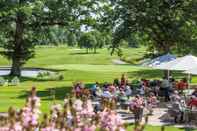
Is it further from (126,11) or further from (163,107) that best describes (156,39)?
(163,107)

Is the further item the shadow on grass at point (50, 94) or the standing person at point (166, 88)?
the shadow on grass at point (50, 94)

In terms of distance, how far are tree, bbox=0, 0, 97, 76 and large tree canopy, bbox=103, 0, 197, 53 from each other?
36.3ft

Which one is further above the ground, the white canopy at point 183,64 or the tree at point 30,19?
the tree at point 30,19

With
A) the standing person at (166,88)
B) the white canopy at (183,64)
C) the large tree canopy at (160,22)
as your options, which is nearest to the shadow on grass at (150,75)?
the large tree canopy at (160,22)

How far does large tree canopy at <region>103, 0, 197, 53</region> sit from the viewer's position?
114 ft

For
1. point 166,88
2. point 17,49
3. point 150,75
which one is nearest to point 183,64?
point 166,88

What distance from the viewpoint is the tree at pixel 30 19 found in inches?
1858

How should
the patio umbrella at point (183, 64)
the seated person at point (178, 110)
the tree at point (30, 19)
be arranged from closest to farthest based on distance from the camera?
the seated person at point (178, 110) < the patio umbrella at point (183, 64) < the tree at point (30, 19)

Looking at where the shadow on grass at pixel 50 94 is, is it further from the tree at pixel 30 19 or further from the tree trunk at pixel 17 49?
the tree trunk at pixel 17 49

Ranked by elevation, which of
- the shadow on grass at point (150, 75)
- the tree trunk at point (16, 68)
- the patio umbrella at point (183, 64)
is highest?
the patio umbrella at point (183, 64)

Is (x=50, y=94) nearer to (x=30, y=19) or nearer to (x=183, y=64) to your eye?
(x=183, y=64)

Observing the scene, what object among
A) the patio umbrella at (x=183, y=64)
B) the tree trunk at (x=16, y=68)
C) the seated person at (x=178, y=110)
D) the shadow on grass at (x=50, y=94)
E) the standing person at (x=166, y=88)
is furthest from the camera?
the tree trunk at (x=16, y=68)

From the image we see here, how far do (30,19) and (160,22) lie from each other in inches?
703

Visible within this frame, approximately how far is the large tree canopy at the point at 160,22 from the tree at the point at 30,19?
1107cm
